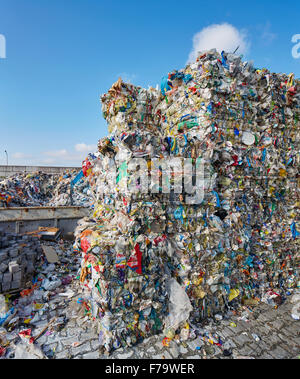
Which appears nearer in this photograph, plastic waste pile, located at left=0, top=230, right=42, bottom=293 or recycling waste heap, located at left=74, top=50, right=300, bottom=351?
recycling waste heap, located at left=74, top=50, right=300, bottom=351

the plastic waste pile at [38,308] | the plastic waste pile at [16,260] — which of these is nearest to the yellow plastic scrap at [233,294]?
the plastic waste pile at [38,308]

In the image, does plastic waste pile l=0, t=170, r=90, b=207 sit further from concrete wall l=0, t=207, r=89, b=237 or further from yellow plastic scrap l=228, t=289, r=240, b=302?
yellow plastic scrap l=228, t=289, r=240, b=302

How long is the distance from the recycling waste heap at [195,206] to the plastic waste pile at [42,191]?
18.1 feet

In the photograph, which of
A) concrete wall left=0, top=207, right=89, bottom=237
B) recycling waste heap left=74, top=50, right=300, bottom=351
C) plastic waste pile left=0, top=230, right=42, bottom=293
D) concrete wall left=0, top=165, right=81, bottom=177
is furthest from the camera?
concrete wall left=0, top=165, right=81, bottom=177

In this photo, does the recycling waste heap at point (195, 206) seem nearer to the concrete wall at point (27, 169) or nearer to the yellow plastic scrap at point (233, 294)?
the yellow plastic scrap at point (233, 294)

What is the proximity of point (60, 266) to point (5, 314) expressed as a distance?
1774mm

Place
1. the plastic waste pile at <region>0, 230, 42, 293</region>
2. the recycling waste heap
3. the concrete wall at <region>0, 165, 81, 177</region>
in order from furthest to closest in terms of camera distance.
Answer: the concrete wall at <region>0, 165, 81, 177</region>, the plastic waste pile at <region>0, 230, 42, 293</region>, the recycling waste heap

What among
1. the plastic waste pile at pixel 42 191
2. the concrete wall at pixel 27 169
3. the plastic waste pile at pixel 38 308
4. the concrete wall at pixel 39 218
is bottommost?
the plastic waste pile at pixel 38 308

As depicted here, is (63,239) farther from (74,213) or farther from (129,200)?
(129,200)

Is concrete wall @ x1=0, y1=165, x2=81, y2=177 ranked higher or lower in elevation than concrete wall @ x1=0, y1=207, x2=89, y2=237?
higher

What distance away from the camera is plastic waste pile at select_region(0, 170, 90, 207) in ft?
27.8

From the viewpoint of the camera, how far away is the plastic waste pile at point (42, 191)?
847 centimetres

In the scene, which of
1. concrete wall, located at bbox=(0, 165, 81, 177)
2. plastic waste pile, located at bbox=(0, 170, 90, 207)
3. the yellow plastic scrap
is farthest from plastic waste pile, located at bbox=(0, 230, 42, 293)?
concrete wall, located at bbox=(0, 165, 81, 177)

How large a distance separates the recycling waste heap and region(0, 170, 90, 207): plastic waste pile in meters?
5.53
